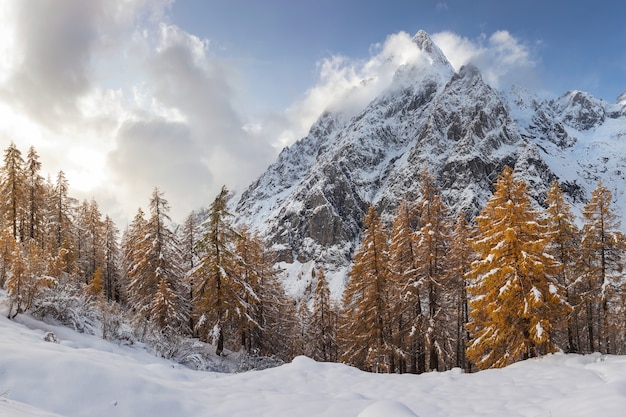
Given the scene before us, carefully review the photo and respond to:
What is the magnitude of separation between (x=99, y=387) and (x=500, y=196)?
59.0 feet

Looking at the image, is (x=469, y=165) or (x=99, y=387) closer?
(x=99, y=387)

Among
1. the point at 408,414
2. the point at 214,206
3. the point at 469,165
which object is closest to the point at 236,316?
the point at 214,206

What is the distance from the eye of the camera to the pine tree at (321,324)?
110 feet

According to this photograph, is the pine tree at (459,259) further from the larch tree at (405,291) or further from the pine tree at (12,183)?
the pine tree at (12,183)

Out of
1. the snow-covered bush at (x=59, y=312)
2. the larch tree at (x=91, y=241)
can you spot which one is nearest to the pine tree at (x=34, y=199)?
the larch tree at (x=91, y=241)

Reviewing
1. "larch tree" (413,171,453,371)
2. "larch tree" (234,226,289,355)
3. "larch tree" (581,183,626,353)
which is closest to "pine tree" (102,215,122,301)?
"larch tree" (234,226,289,355)

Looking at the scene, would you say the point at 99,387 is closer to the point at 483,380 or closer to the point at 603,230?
the point at 483,380

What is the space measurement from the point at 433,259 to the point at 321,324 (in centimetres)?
1612

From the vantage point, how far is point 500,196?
697 inches

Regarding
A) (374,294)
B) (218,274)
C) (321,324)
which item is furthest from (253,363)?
(321,324)

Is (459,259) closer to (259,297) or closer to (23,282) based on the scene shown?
(259,297)

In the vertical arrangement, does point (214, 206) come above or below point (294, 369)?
above

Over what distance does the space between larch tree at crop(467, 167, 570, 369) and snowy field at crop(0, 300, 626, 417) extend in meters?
4.21

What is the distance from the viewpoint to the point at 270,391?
7.58 metres
